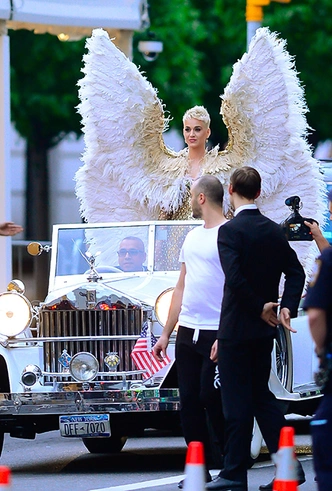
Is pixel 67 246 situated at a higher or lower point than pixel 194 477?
higher

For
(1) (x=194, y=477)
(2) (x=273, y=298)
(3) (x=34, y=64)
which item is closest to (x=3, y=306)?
(2) (x=273, y=298)

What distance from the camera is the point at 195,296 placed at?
8406mm

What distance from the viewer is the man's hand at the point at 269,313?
7859 millimetres

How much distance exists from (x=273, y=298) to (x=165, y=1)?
23117 millimetres

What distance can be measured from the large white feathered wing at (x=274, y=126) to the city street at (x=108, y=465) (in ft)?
6.76

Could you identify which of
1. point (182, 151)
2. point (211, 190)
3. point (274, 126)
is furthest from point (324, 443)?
point (182, 151)

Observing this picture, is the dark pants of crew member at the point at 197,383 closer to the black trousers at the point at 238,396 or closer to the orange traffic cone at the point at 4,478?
the black trousers at the point at 238,396

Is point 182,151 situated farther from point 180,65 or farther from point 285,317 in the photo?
point 180,65

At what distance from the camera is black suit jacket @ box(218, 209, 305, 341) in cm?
782

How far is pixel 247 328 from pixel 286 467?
4.56ft

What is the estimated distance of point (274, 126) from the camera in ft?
37.6

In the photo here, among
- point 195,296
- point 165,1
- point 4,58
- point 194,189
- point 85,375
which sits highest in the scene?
point 165,1

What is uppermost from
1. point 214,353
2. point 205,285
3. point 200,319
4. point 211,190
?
point 211,190

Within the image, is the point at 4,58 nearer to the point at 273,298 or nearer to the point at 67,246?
the point at 67,246
